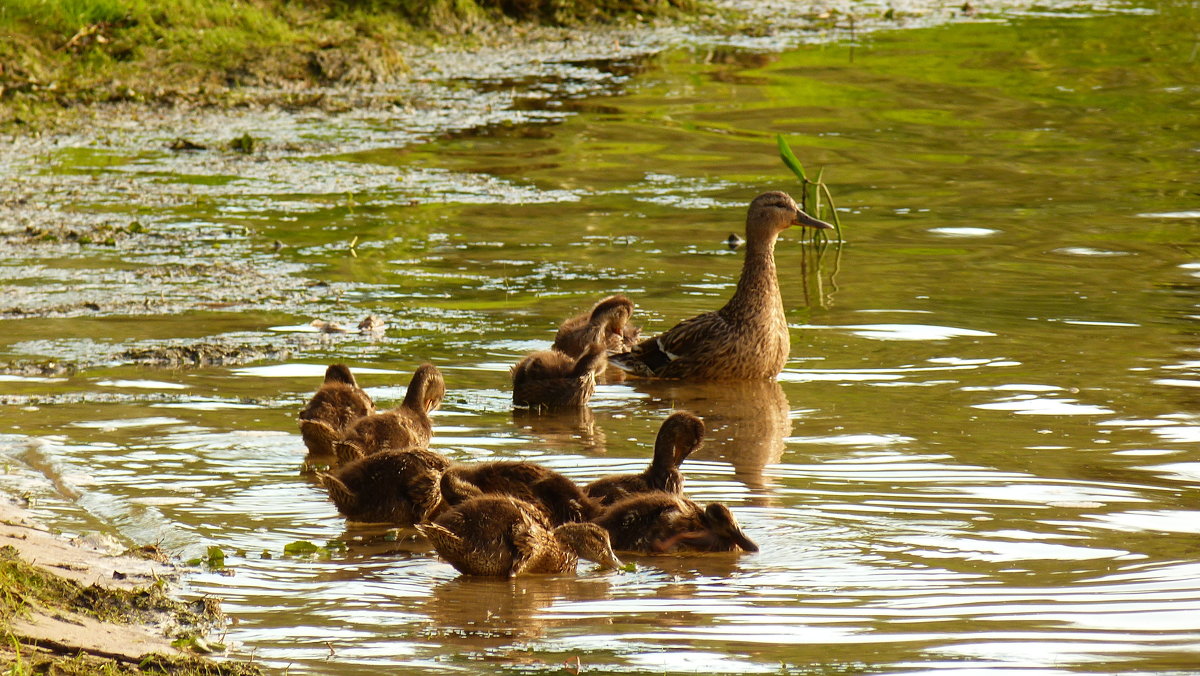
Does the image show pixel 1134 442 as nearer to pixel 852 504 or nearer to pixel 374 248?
pixel 852 504

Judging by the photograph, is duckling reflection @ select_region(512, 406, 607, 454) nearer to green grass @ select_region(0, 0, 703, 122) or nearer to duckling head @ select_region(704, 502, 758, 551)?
duckling head @ select_region(704, 502, 758, 551)

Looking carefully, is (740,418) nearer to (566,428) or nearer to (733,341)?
(733,341)

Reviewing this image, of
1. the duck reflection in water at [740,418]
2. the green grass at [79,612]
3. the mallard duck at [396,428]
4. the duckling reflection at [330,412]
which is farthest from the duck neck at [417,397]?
the green grass at [79,612]

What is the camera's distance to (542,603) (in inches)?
235

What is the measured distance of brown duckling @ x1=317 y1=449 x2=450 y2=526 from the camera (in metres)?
6.93

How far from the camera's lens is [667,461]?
6973 mm

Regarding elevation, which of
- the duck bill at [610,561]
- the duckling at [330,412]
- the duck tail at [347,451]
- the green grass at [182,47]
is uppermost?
the green grass at [182,47]

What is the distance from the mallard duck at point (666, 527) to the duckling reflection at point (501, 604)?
324 mm

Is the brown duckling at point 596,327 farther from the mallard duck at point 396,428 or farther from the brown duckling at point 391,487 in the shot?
the brown duckling at point 391,487

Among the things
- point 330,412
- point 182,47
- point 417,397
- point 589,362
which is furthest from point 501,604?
point 182,47

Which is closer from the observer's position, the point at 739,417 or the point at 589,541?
the point at 589,541

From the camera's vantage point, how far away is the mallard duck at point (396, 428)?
7610 millimetres

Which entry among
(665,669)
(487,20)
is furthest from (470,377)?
(487,20)

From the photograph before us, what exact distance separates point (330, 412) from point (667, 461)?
6.11ft
